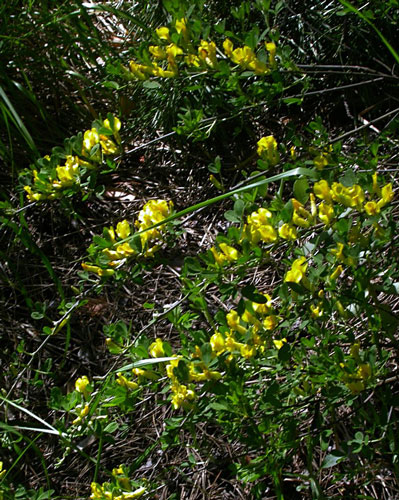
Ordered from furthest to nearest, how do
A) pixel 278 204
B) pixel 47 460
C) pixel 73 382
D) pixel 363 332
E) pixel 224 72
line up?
pixel 73 382 < pixel 47 460 < pixel 363 332 < pixel 224 72 < pixel 278 204

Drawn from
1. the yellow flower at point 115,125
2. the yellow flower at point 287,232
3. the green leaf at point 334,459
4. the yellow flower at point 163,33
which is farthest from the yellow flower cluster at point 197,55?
the green leaf at point 334,459

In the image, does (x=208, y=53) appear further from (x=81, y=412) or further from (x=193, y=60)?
(x=81, y=412)

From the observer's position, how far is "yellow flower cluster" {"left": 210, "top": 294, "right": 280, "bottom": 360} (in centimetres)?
109

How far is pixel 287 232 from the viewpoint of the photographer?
1.06m

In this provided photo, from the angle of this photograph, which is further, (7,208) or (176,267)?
(176,267)

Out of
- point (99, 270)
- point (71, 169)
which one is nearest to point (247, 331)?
point (99, 270)

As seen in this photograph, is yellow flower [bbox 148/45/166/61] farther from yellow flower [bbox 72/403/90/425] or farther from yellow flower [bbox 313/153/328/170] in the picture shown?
yellow flower [bbox 72/403/90/425]

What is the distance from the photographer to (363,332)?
1470mm

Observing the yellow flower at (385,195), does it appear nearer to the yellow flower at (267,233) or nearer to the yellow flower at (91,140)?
the yellow flower at (267,233)

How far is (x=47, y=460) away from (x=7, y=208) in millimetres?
675

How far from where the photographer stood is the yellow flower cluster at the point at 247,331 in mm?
1089

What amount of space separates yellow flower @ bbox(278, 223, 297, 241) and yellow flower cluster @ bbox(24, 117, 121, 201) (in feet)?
1.69

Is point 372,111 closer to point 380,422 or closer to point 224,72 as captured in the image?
point 224,72

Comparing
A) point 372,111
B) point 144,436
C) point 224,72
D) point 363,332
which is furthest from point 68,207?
point 372,111
